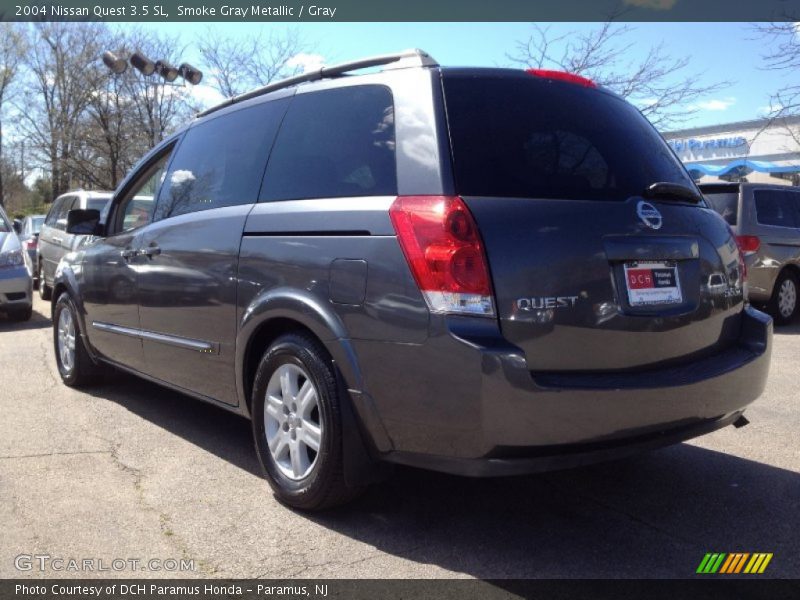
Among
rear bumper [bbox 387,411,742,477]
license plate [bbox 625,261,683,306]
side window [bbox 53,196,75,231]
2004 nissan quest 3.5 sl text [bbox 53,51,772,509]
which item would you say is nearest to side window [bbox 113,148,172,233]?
2004 nissan quest 3.5 sl text [bbox 53,51,772,509]

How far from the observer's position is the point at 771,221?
942cm

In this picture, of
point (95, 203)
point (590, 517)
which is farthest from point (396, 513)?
point (95, 203)

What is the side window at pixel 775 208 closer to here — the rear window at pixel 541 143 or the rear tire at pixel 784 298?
the rear tire at pixel 784 298

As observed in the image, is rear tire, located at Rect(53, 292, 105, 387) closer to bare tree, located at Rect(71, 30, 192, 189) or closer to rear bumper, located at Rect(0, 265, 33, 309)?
rear bumper, located at Rect(0, 265, 33, 309)

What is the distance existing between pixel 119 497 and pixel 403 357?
1.74 m

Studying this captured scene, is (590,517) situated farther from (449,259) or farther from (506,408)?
(449,259)

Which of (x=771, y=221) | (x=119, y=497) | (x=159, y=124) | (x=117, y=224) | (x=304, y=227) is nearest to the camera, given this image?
(x=304, y=227)

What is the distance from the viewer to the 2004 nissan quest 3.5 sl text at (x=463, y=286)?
2736mm

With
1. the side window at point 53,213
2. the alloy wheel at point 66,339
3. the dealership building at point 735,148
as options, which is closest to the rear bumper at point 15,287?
the side window at point 53,213

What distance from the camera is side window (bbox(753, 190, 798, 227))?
9.36m

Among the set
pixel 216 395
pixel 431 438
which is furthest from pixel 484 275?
pixel 216 395

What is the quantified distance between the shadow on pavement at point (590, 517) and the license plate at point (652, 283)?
99 centimetres


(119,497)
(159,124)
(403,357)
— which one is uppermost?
(159,124)

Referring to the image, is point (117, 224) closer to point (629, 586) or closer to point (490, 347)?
point (490, 347)
